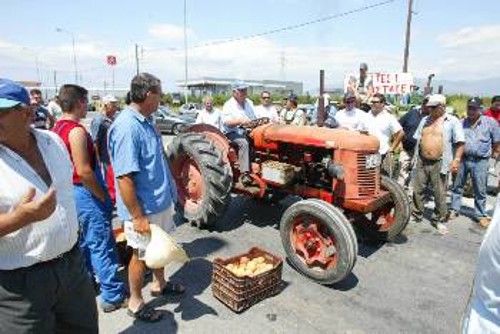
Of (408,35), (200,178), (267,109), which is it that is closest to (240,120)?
(200,178)

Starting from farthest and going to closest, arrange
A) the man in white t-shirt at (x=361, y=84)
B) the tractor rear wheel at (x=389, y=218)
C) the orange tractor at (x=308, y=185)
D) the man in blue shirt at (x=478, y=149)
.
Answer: the man in white t-shirt at (x=361, y=84) < the man in blue shirt at (x=478, y=149) < the tractor rear wheel at (x=389, y=218) < the orange tractor at (x=308, y=185)

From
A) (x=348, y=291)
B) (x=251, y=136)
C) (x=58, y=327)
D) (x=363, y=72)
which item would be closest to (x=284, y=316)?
(x=348, y=291)

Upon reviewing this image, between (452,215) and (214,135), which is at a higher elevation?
(214,135)

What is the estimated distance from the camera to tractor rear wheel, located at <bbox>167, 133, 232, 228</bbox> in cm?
513

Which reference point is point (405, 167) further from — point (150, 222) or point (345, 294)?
point (150, 222)

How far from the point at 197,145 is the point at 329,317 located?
2713 millimetres

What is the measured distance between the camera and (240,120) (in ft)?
18.8

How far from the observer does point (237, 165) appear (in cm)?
567

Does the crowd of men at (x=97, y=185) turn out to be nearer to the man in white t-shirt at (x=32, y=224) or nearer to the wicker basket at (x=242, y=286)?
the man in white t-shirt at (x=32, y=224)

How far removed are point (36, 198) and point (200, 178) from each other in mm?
A: 3672

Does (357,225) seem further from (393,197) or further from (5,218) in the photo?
(5,218)

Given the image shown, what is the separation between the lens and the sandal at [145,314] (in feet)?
11.4

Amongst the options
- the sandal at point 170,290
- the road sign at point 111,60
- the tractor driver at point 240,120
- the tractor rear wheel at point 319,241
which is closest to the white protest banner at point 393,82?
the tractor driver at point 240,120

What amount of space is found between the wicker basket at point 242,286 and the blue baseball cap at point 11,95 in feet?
7.38
